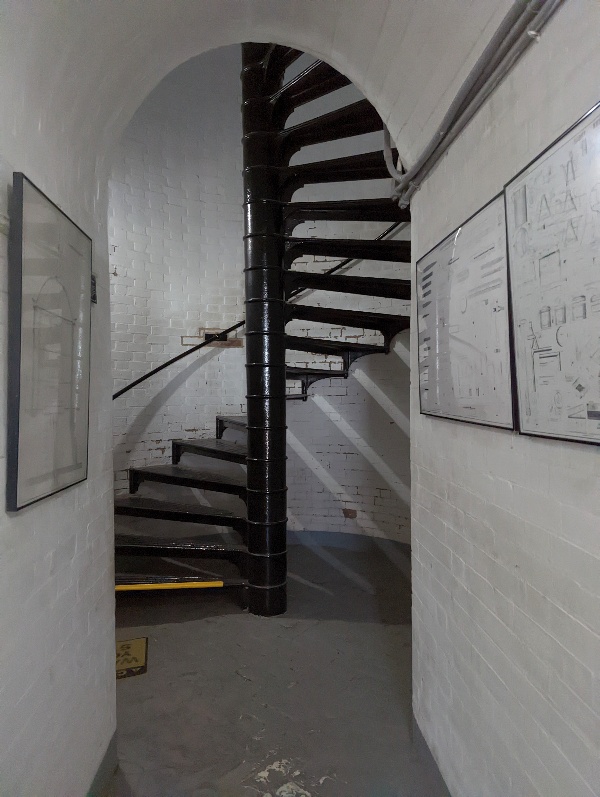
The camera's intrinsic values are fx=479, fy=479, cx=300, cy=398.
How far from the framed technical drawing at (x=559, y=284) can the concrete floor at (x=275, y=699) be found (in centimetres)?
155

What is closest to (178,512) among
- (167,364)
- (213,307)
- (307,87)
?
(167,364)

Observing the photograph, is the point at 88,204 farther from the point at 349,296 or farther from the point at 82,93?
the point at 349,296

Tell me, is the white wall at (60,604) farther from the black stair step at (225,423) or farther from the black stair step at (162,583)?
the black stair step at (225,423)

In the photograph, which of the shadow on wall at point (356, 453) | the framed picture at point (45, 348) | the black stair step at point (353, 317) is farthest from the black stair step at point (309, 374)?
the framed picture at point (45, 348)

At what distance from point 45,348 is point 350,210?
6.85 ft

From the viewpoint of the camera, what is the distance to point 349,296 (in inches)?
172

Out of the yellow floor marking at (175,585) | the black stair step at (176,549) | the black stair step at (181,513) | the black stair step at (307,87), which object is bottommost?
the yellow floor marking at (175,585)

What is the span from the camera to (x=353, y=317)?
360cm

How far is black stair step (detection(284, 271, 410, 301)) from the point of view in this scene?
3.09 m

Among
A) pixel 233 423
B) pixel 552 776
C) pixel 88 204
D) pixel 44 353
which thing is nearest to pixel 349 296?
pixel 233 423

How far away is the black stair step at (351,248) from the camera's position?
2.89 meters

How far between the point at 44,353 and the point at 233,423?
2.74 m

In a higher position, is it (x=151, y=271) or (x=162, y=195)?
(x=162, y=195)

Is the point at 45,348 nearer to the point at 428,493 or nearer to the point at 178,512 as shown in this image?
the point at 428,493
